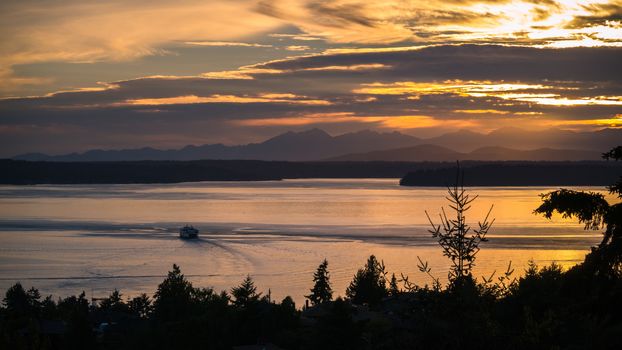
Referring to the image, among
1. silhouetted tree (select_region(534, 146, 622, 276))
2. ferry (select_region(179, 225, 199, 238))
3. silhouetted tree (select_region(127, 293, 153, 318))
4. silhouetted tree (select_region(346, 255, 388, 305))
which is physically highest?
silhouetted tree (select_region(534, 146, 622, 276))

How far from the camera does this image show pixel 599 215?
20.8 feet

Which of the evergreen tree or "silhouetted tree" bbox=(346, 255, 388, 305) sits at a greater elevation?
the evergreen tree

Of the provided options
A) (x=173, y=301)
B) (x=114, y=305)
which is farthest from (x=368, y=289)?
(x=114, y=305)

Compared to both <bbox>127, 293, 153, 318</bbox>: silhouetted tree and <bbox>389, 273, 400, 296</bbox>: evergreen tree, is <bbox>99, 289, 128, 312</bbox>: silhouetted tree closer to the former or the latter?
<bbox>127, 293, 153, 318</bbox>: silhouetted tree

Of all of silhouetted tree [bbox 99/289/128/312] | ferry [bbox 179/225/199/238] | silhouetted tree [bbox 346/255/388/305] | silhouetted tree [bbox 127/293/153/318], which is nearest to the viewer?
silhouetted tree [bbox 99/289/128/312]

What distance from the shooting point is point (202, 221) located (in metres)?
94.2

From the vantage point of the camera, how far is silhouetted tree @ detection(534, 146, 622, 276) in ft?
20.4

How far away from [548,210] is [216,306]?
23.1 m

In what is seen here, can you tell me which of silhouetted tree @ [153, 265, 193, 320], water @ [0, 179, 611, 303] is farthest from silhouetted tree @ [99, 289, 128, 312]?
water @ [0, 179, 611, 303]

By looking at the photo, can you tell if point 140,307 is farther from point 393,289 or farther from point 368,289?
point 393,289

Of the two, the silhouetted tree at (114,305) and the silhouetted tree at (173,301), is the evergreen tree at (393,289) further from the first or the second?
the silhouetted tree at (114,305)

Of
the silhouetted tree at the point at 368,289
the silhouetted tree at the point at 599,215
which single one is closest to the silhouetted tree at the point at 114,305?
the silhouetted tree at the point at 368,289

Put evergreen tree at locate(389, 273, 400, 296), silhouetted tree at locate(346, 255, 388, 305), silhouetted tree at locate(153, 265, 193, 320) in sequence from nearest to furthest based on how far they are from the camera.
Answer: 1. evergreen tree at locate(389, 273, 400, 296)
2. silhouetted tree at locate(153, 265, 193, 320)
3. silhouetted tree at locate(346, 255, 388, 305)

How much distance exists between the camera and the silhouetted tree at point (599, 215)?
6203 millimetres
